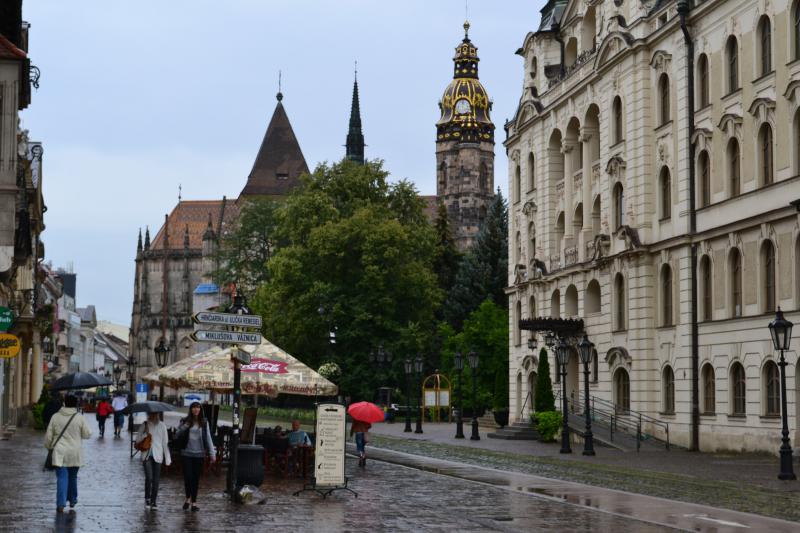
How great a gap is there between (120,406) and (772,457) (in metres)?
29.9

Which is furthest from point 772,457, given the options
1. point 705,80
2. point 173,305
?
point 173,305

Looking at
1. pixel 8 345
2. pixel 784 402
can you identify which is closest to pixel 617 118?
pixel 784 402

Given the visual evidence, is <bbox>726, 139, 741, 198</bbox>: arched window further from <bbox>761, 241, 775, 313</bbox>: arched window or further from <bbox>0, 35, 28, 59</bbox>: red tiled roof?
<bbox>0, 35, 28, 59</bbox>: red tiled roof

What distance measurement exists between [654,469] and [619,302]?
1567 centimetres

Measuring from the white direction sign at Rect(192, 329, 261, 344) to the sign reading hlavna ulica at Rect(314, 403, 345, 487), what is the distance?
8.06 ft

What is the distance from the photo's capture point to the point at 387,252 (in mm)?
72250

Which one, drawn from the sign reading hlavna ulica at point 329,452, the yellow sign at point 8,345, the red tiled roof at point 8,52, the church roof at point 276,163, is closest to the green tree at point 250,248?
the church roof at point 276,163

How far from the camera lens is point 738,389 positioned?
39.4 m

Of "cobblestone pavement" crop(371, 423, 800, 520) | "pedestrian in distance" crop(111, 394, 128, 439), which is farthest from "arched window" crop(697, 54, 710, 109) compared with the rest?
"pedestrian in distance" crop(111, 394, 128, 439)

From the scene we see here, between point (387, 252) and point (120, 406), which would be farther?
point (387, 252)

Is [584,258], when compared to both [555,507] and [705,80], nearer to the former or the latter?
[705,80]

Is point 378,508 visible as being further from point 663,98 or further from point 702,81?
point 663,98

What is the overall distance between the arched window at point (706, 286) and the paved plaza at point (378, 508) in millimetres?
14512

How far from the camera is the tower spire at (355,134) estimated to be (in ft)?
562
